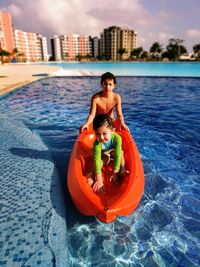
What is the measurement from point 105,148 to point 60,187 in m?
0.97

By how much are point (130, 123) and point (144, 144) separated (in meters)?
1.59

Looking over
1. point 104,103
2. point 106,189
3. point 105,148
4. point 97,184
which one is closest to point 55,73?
point 104,103

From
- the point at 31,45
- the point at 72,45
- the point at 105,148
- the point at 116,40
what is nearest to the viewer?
the point at 105,148

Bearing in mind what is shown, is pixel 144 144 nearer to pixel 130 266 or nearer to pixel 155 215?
pixel 155 215

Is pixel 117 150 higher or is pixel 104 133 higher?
pixel 104 133

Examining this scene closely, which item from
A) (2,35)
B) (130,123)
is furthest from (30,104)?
(2,35)

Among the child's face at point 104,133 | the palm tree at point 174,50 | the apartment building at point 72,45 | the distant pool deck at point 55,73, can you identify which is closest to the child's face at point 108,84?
the child's face at point 104,133

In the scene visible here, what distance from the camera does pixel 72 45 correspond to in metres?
111

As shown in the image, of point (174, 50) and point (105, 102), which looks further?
point (174, 50)

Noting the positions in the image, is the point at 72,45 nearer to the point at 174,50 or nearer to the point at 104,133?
the point at 174,50

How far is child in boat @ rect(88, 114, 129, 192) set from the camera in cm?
213

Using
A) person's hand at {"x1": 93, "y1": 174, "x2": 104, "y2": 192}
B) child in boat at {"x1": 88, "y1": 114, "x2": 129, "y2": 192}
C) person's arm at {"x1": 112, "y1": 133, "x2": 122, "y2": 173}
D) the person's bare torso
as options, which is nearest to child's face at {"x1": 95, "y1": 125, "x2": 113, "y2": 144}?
child in boat at {"x1": 88, "y1": 114, "x2": 129, "y2": 192}

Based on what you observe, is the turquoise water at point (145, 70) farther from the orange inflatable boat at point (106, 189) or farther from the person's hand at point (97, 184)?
the person's hand at point (97, 184)

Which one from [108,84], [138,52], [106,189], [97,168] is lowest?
[106,189]
